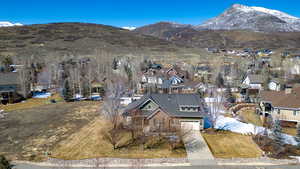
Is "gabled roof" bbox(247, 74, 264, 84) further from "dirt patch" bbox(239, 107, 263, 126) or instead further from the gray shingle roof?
"dirt patch" bbox(239, 107, 263, 126)

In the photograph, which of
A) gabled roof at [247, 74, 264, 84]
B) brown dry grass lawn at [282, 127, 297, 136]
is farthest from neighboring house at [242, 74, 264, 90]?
brown dry grass lawn at [282, 127, 297, 136]

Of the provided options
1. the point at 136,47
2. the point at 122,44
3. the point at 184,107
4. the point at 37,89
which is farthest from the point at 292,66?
the point at 122,44

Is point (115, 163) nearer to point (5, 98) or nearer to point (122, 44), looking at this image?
point (5, 98)

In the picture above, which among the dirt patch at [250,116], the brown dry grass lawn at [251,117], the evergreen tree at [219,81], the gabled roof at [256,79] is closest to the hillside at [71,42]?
the evergreen tree at [219,81]

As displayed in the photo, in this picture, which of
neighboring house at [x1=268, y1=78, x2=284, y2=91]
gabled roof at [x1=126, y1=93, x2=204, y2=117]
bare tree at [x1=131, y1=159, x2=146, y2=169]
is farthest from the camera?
neighboring house at [x1=268, y1=78, x2=284, y2=91]

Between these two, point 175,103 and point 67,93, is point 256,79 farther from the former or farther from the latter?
point 67,93

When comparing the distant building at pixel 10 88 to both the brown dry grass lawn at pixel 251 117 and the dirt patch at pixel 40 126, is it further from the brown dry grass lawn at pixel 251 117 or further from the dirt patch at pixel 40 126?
the brown dry grass lawn at pixel 251 117

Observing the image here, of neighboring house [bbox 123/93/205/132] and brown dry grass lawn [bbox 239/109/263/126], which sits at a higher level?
neighboring house [bbox 123/93/205/132]

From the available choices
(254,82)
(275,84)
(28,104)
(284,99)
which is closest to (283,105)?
(284,99)
